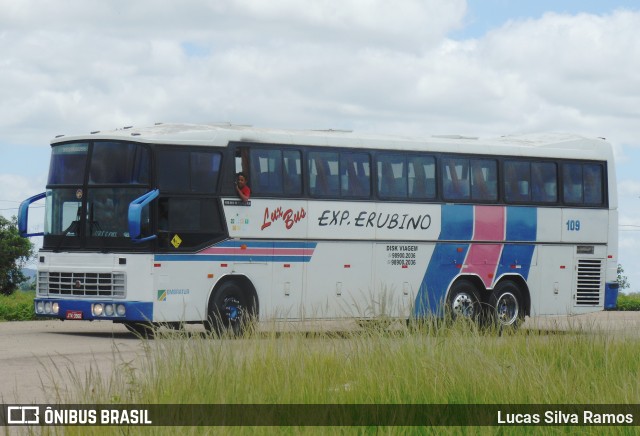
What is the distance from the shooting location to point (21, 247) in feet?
148

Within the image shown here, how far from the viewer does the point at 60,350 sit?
18.2m

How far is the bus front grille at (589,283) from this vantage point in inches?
1006

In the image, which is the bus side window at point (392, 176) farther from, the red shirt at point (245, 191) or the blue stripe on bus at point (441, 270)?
the red shirt at point (245, 191)

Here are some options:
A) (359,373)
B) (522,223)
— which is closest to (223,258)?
(522,223)

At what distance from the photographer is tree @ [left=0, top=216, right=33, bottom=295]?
44312mm

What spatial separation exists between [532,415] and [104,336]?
1299cm

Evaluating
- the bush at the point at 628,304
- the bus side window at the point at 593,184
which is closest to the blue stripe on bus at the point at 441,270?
the bus side window at the point at 593,184

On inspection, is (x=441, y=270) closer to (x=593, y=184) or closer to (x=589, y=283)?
(x=589, y=283)

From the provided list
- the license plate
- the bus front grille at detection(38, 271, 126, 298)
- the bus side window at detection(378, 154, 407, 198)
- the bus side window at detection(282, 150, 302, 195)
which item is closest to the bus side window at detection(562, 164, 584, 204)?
the bus side window at detection(378, 154, 407, 198)

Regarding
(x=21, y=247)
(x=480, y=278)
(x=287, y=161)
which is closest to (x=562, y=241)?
(x=480, y=278)

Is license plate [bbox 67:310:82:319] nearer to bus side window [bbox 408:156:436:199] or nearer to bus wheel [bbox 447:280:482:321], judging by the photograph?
bus side window [bbox 408:156:436:199]

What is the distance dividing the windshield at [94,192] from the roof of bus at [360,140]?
269mm

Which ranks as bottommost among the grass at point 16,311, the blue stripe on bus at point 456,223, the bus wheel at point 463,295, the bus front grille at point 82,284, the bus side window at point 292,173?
the grass at point 16,311

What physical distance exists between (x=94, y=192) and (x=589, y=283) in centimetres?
1043
